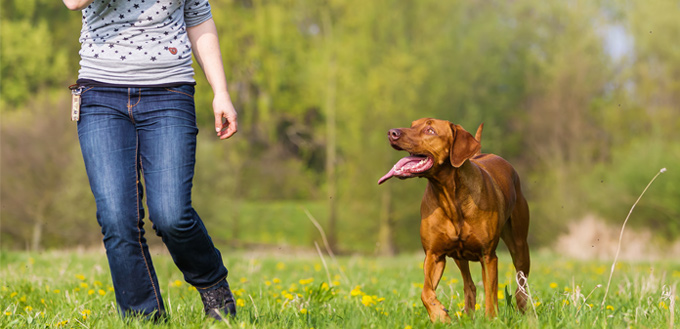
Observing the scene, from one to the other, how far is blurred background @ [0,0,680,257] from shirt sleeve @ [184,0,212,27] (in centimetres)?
1727

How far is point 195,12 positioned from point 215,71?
13.3 inches

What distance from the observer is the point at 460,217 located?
3.74 metres

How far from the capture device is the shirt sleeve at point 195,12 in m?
3.68

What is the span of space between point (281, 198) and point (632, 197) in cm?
1311

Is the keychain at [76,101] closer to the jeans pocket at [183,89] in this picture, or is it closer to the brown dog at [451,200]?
the jeans pocket at [183,89]

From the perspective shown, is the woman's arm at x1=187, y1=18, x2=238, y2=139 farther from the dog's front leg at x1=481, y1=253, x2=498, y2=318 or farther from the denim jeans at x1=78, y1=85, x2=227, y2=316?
the dog's front leg at x1=481, y1=253, x2=498, y2=318

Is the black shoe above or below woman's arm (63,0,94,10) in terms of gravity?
below

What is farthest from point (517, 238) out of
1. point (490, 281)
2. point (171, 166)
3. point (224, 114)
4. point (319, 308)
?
point (171, 166)

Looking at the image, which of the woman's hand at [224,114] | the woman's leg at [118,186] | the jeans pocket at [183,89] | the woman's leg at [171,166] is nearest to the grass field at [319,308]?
the woman's leg at [118,186]

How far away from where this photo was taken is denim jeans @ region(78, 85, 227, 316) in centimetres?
332

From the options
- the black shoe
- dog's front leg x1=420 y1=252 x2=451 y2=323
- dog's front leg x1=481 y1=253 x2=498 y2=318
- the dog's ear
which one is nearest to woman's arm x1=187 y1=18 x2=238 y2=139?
the black shoe

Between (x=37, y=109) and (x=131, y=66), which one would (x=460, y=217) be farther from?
(x=37, y=109)

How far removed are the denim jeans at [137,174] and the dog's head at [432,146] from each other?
106 centimetres

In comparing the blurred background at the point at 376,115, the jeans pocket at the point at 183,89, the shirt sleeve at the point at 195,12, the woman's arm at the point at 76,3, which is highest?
the woman's arm at the point at 76,3
